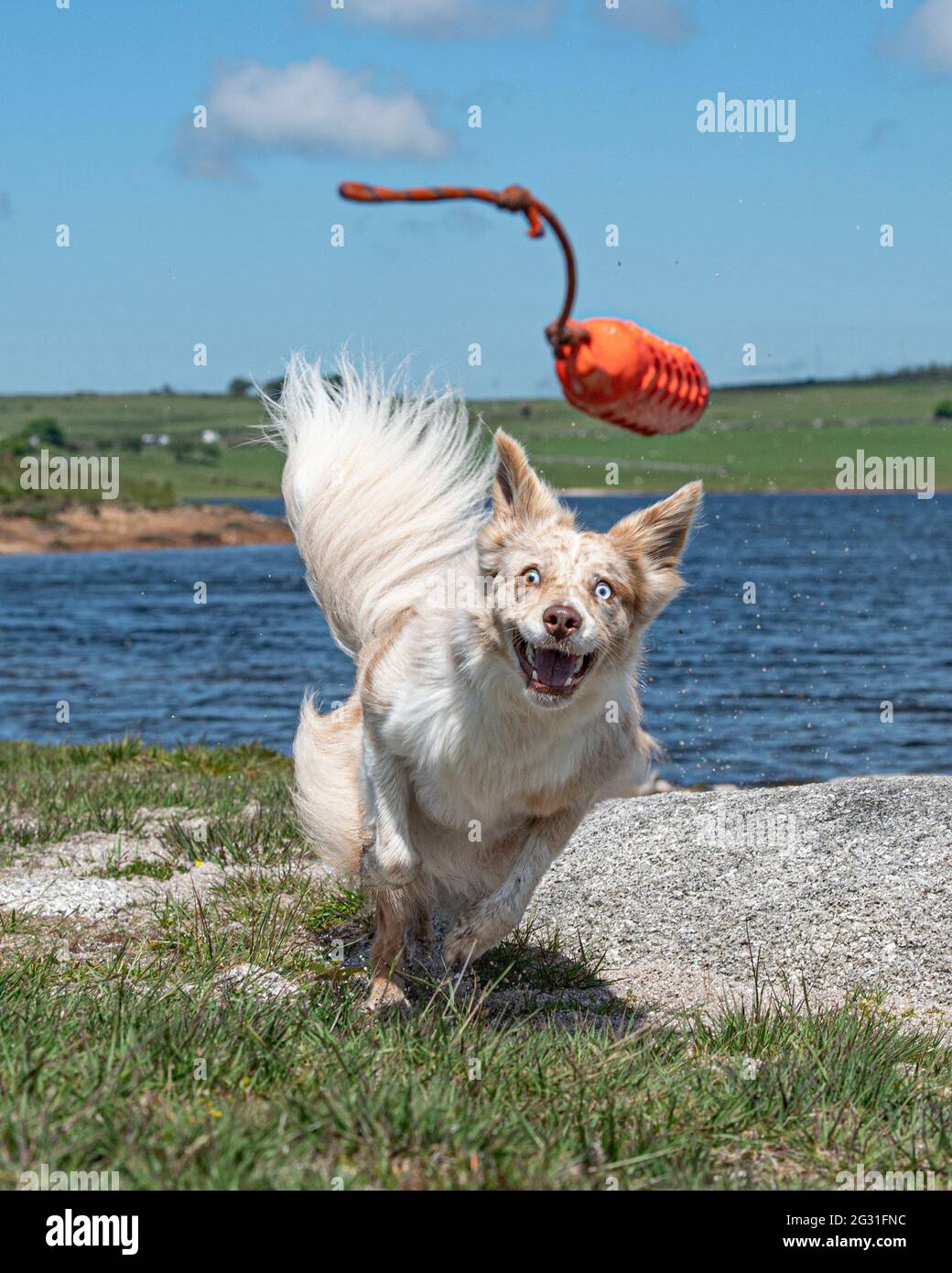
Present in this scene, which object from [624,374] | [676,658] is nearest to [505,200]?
[624,374]

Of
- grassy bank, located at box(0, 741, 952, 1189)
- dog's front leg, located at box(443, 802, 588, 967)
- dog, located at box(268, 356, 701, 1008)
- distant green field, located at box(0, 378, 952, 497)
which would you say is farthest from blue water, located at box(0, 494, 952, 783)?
distant green field, located at box(0, 378, 952, 497)

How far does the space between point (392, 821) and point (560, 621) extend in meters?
1.50

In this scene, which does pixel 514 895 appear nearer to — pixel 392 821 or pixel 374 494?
pixel 392 821

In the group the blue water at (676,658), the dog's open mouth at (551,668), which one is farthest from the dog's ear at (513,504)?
the blue water at (676,658)

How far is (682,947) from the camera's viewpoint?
24.2 ft

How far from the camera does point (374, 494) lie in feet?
23.1

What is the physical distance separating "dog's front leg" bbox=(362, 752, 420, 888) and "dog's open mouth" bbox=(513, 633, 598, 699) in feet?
3.27

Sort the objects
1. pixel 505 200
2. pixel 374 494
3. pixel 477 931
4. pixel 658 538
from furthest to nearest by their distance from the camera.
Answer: pixel 374 494 → pixel 477 931 → pixel 658 538 → pixel 505 200

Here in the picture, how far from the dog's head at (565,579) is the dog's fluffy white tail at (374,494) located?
113cm

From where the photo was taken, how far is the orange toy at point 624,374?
4414 mm

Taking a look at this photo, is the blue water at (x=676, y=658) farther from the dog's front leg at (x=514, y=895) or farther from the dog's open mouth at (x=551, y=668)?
the dog's open mouth at (x=551, y=668)

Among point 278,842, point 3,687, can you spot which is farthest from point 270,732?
point 278,842

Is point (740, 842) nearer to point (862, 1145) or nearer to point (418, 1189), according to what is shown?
point (862, 1145)
